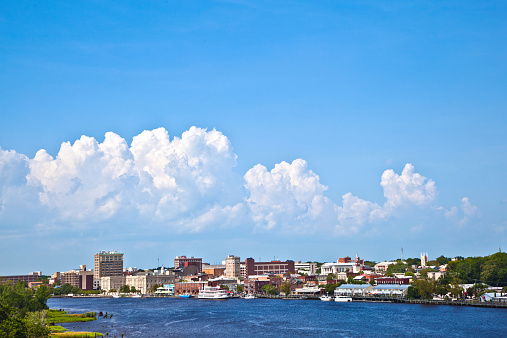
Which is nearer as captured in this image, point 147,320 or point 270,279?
point 147,320

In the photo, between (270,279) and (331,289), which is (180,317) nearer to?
(331,289)

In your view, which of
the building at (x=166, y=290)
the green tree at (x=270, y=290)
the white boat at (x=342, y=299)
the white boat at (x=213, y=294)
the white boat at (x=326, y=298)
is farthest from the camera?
the building at (x=166, y=290)

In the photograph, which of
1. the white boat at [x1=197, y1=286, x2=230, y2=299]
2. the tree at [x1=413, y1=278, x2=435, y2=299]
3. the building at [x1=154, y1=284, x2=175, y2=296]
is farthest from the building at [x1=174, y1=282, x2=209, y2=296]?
the tree at [x1=413, y1=278, x2=435, y2=299]

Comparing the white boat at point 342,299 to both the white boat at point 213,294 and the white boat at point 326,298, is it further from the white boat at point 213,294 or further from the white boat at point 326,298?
the white boat at point 213,294

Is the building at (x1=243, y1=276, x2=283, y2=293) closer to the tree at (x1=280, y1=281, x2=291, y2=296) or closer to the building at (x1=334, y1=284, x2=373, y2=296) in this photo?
the tree at (x1=280, y1=281, x2=291, y2=296)

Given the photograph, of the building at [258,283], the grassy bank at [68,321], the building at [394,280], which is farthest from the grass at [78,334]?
the building at [258,283]

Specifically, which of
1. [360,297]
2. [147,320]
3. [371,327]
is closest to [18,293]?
[147,320]

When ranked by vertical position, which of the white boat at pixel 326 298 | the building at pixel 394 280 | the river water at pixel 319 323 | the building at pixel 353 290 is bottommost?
the white boat at pixel 326 298

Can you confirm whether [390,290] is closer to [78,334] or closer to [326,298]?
[326,298]

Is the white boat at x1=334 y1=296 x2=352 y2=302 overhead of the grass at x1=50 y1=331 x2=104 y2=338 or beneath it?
beneath

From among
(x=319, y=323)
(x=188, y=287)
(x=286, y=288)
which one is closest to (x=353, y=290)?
(x=286, y=288)

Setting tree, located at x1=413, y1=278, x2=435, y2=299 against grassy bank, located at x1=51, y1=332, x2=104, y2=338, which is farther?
tree, located at x1=413, y1=278, x2=435, y2=299

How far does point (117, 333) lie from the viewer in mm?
69812

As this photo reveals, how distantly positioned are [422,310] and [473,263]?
158 ft
